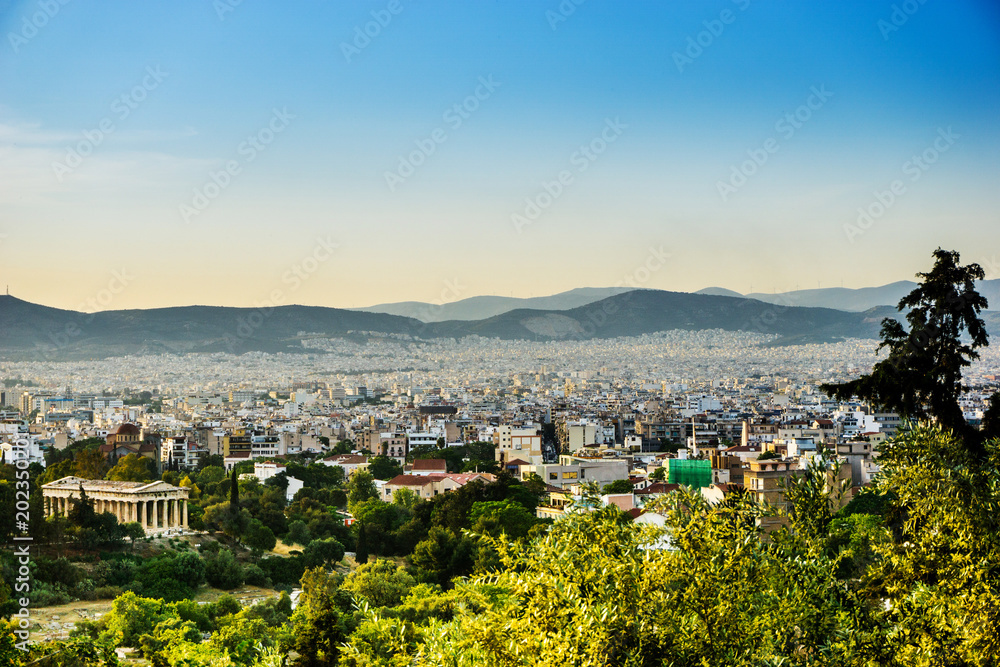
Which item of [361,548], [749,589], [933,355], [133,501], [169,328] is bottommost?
[361,548]

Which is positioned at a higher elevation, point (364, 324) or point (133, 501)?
point (364, 324)

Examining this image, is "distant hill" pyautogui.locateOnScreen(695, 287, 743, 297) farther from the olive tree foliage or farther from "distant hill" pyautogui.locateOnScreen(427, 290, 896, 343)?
the olive tree foliage

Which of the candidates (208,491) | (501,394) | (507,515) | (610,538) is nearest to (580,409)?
(501,394)

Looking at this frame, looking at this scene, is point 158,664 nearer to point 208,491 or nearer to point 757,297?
point 208,491

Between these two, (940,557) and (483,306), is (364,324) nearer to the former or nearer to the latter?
(483,306)

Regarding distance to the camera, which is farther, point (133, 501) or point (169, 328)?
point (169, 328)

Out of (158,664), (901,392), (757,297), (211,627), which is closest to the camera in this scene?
(901,392)

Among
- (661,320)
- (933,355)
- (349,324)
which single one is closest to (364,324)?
(349,324)

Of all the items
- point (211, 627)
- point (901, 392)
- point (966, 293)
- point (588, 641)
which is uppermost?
point (966, 293)
